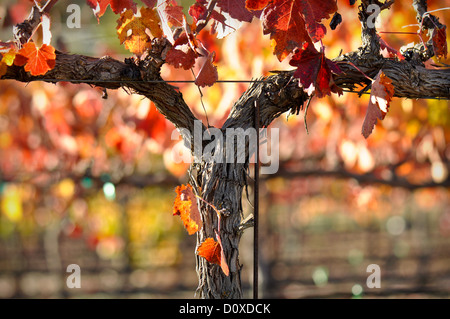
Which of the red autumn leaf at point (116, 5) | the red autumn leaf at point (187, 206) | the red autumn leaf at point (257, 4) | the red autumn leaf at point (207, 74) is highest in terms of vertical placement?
the red autumn leaf at point (116, 5)

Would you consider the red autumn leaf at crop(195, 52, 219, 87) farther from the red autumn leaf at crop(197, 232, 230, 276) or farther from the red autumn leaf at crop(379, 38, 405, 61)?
the red autumn leaf at crop(379, 38, 405, 61)

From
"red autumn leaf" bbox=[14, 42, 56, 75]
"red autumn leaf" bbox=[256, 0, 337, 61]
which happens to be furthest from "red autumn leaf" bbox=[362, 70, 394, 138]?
"red autumn leaf" bbox=[14, 42, 56, 75]

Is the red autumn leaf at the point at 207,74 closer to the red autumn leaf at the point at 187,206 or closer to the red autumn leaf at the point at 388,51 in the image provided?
the red autumn leaf at the point at 187,206

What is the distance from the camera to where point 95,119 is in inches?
162

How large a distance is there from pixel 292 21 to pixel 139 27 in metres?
0.40

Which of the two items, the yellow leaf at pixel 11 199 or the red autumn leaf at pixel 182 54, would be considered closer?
the red autumn leaf at pixel 182 54

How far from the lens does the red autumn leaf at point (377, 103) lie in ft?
3.88

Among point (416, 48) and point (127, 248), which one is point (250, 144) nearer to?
point (416, 48)

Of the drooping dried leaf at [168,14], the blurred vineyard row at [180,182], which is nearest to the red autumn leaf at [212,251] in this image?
the drooping dried leaf at [168,14]

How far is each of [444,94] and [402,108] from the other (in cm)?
208

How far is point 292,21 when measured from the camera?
110cm

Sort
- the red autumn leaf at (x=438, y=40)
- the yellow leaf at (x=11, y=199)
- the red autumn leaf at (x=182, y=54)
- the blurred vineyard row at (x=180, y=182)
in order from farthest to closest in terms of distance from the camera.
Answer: the yellow leaf at (x=11, y=199) < the blurred vineyard row at (x=180, y=182) < the red autumn leaf at (x=438, y=40) < the red autumn leaf at (x=182, y=54)

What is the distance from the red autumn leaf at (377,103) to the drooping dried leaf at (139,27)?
54 cm

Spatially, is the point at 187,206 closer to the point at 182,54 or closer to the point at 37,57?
the point at 182,54
